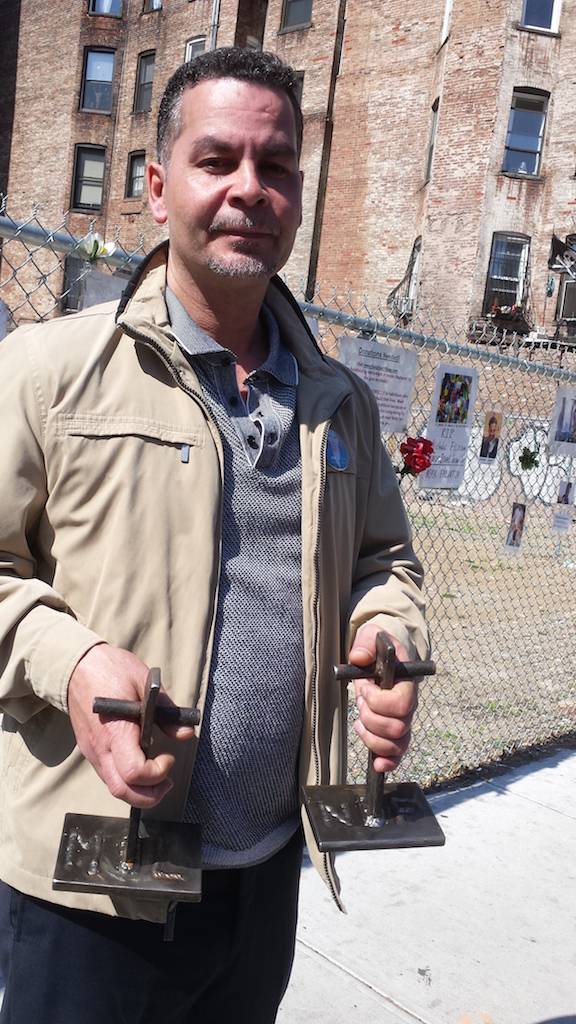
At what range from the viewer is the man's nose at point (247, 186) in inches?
60.1

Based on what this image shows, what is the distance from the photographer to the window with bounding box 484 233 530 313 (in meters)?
20.4

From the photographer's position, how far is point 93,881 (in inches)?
46.4

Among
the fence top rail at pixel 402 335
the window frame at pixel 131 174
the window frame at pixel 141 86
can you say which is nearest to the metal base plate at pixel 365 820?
the fence top rail at pixel 402 335

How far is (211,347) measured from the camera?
157 cm

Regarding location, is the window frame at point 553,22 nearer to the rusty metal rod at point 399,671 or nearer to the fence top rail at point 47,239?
the fence top rail at point 47,239

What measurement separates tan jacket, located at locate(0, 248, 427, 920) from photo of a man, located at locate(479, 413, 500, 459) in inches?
125

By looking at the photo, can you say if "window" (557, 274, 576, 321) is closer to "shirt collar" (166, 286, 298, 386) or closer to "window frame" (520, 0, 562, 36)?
"window frame" (520, 0, 562, 36)

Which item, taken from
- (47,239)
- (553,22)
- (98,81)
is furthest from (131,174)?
(47,239)

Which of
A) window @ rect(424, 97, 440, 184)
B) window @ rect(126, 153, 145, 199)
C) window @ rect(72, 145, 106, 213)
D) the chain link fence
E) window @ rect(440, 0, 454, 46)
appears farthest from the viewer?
window @ rect(72, 145, 106, 213)

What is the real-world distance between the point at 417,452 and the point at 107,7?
94.4ft

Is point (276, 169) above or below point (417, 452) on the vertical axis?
above

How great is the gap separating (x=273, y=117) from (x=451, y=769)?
3699mm

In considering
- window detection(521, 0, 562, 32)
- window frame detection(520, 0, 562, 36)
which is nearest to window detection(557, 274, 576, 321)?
window frame detection(520, 0, 562, 36)

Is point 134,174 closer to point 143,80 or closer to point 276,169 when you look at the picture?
point 143,80
